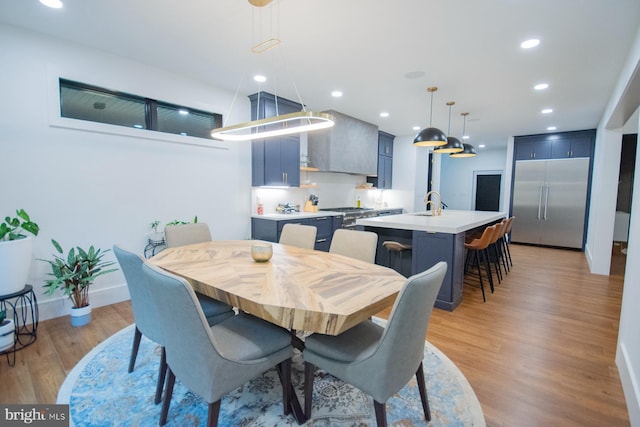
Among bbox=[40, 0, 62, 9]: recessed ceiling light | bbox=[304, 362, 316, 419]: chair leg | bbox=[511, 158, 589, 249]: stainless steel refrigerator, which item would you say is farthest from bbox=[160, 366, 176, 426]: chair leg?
bbox=[511, 158, 589, 249]: stainless steel refrigerator

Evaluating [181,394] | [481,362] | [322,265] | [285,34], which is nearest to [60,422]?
[181,394]

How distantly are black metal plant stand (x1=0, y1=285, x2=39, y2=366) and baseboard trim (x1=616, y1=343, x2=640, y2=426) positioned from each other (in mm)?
3861

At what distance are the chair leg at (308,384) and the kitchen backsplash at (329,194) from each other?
10.4 ft

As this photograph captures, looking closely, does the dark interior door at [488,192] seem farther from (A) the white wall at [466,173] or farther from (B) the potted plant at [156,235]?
(B) the potted plant at [156,235]

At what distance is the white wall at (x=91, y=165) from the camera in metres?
2.57

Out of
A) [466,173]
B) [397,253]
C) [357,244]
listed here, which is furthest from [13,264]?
[466,173]

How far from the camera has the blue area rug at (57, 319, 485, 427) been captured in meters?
1.61

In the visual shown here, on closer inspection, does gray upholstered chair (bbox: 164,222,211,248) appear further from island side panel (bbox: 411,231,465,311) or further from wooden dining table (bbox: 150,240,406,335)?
island side panel (bbox: 411,231,465,311)

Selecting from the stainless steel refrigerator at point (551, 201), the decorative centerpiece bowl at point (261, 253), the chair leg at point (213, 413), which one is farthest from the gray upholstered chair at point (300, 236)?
the stainless steel refrigerator at point (551, 201)

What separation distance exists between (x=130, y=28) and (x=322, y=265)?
2.55 metres

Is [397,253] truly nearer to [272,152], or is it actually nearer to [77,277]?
[272,152]

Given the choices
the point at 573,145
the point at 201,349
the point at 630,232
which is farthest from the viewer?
the point at 573,145

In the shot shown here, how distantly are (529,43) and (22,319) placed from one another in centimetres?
511

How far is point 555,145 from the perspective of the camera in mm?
6535
